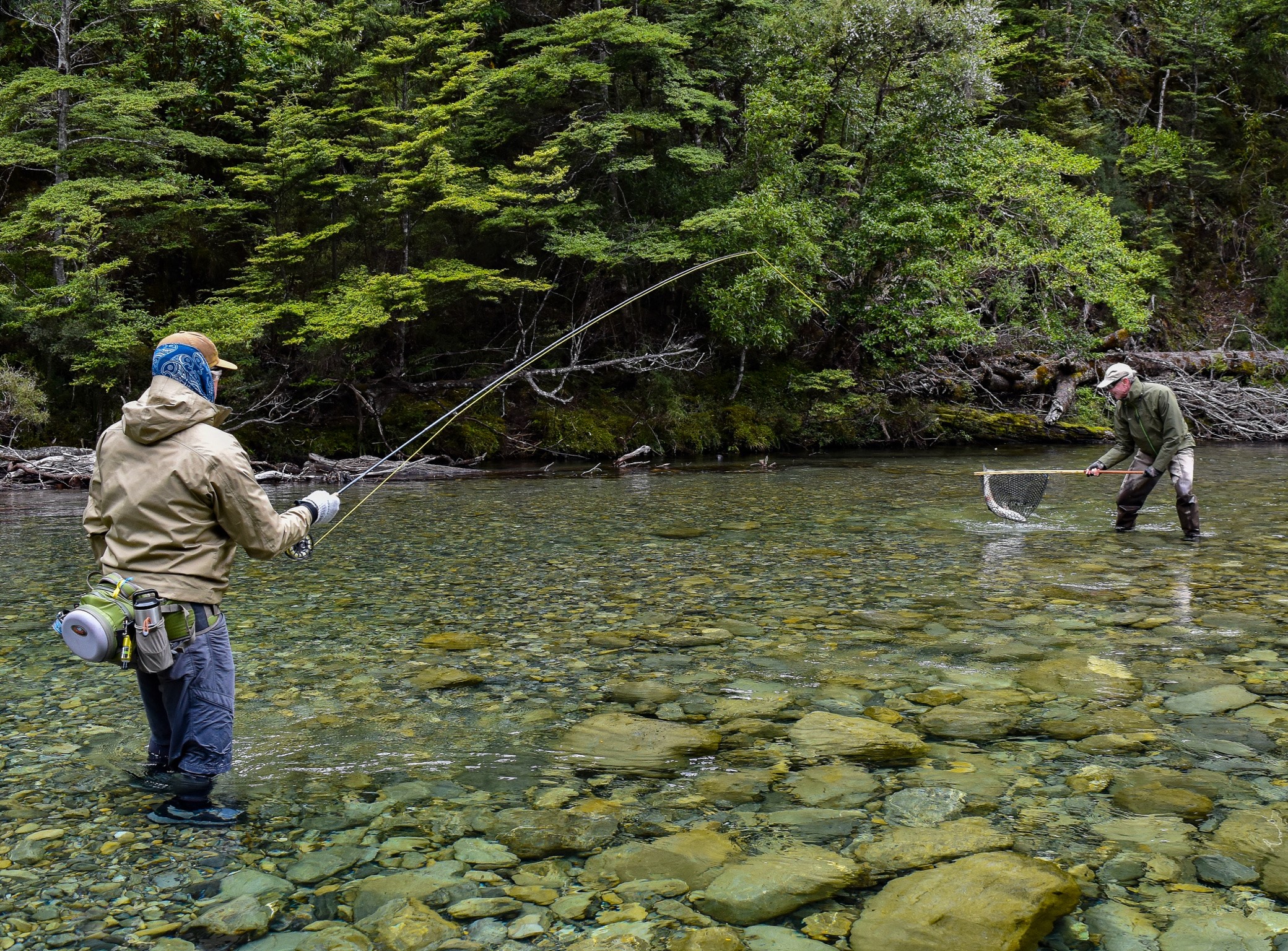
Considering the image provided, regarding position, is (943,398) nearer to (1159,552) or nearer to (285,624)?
(1159,552)

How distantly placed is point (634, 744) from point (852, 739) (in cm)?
99

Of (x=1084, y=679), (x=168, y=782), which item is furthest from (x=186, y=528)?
(x=1084, y=679)

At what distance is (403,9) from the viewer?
886 inches

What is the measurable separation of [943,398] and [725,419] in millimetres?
5417

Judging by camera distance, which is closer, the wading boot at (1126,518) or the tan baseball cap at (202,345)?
the tan baseball cap at (202,345)

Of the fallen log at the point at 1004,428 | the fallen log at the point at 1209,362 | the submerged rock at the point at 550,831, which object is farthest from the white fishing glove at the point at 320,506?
the fallen log at the point at 1209,362

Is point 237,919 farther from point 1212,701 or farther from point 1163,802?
point 1212,701

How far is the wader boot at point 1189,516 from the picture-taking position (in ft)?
30.3

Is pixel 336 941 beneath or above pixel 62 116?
beneath

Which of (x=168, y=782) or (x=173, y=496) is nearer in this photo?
(x=173, y=496)

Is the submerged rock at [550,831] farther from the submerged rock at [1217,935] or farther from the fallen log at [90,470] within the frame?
the fallen log at [90,470]

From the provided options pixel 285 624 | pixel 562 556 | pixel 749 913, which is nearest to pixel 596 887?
pixel 749 913

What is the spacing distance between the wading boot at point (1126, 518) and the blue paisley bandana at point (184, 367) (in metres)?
9.03

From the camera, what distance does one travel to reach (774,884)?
3049 millimetres
